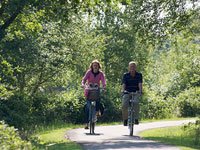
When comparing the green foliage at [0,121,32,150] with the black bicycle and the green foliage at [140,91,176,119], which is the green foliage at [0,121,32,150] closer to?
the black bicycle

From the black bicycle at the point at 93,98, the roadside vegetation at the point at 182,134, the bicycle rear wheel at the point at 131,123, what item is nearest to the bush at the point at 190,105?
the roadside vegetation at the point at 182,134

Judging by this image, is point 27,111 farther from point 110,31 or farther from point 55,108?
point 110,31

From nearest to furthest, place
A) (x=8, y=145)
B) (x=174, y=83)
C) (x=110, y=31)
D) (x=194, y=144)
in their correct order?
1. (x=8, y=145)
2. (x=194, y=144)
3. (x=174, y=83)
4. (x=110, y=31)

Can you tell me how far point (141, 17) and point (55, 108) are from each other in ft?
23.7

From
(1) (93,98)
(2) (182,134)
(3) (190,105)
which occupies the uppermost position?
(3) (190,105)

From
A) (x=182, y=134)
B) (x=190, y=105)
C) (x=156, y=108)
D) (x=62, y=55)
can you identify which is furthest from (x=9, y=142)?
(x=190, y=105)

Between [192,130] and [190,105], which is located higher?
[190,105]

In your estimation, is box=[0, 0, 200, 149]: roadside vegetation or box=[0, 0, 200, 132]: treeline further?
box=[0, 0, 200, 132]: treeline

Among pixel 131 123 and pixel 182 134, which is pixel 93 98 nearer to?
pixel 131 123

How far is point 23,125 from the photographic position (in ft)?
52.7

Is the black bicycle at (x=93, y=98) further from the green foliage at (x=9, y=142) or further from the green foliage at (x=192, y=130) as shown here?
the green foliage at (x=9, y=142)

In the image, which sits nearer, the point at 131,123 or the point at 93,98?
the point at 131,123

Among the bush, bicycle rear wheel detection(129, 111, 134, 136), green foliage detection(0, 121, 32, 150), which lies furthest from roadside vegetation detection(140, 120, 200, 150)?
the bush

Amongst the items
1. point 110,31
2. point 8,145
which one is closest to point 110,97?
point 8,145
